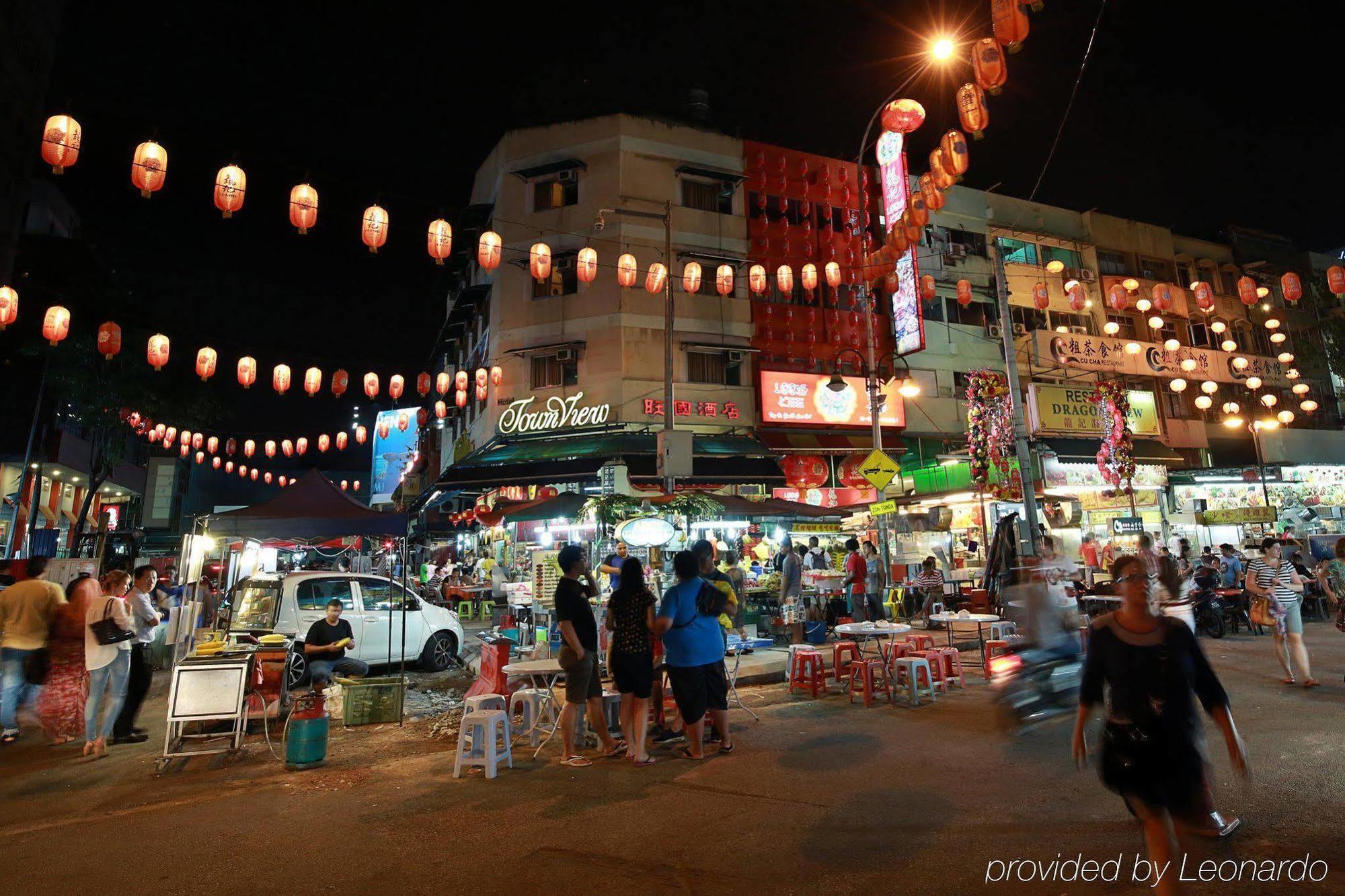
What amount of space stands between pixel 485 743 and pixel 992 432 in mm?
14210

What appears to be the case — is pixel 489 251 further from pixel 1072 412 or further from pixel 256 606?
pixel 1072 412

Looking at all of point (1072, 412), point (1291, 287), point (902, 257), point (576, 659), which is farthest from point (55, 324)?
point (1291, 287)

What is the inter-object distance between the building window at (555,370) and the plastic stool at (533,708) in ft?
45.7

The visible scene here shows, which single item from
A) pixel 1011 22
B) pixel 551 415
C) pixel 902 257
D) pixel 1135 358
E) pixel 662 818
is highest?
pixel 902 257

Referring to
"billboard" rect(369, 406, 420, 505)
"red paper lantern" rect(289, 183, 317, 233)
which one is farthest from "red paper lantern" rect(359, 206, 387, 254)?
"billboard" rect(369, 406, 420, 505)

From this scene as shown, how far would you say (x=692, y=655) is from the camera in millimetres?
6652

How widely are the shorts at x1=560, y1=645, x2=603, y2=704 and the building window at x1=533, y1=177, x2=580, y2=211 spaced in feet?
59.5

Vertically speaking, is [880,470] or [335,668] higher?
[880,470]

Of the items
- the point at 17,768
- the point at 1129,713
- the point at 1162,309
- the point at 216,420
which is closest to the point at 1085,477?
the point at 1162,309

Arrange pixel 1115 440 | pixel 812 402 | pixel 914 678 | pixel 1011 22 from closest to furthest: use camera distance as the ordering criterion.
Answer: pixel 914 678
pixel 1011 22
pixel 1115 440
pixel 812 402

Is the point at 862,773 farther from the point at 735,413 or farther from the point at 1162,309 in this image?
the point at 1162,309

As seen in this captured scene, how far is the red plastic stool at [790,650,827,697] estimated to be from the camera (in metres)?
9.55

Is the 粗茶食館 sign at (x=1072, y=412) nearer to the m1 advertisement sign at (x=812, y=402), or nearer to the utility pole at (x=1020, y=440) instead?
the m1 advertisement sign at (x=812, y=402)

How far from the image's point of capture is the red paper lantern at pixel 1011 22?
29.9 feet
